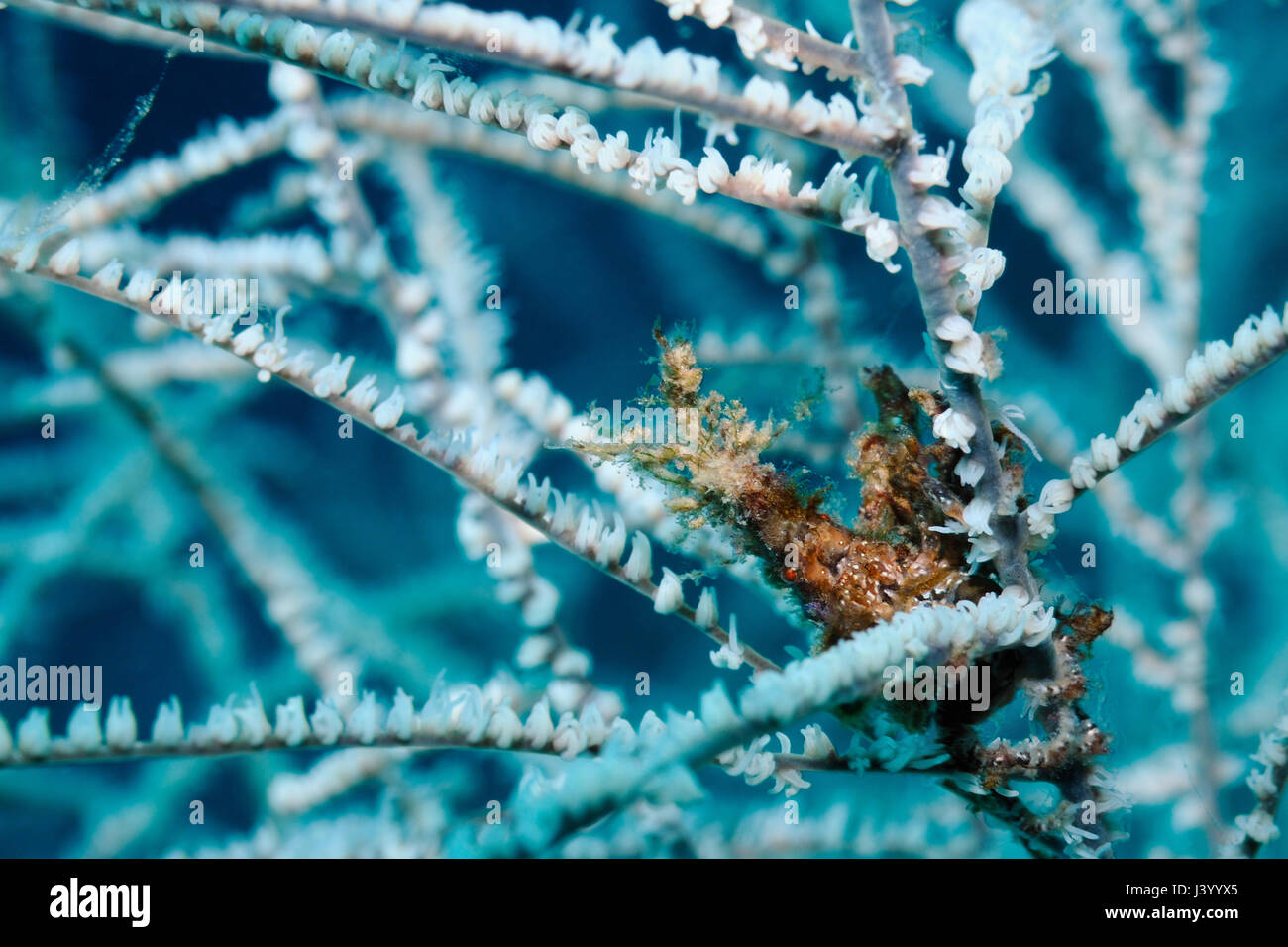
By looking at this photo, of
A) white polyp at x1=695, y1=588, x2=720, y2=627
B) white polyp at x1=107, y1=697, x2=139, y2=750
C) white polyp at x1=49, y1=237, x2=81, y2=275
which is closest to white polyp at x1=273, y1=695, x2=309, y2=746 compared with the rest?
white polyp at x1=107, y1=697, x2=139, y2=750

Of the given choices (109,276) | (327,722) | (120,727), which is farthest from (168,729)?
(109,276)

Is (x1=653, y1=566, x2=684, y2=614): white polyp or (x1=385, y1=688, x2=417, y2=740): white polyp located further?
(x1=653, y1=566, x2=684, y2=614): white polyp

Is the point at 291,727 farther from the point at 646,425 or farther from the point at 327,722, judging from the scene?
the point at 646,425

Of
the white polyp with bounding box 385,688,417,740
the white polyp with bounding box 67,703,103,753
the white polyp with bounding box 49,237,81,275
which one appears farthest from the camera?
the white polyp with bounding box 49,237,81,275

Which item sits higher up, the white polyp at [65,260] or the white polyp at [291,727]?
the white polyp at [65,260]

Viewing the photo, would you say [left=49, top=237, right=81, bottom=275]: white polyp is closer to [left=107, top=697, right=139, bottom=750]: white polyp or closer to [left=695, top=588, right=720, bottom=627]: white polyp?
[left=107, top=697, right=139, bottom=750]: white polyp

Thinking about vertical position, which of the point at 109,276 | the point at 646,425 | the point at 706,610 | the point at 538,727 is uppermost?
the point at 109,276

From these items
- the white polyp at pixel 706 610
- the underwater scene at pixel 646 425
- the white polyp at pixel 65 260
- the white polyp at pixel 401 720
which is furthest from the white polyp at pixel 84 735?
the white polyp at pixel 706 610

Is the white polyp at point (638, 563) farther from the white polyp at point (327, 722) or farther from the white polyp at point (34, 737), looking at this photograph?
the white polyp at point (34, 737)
